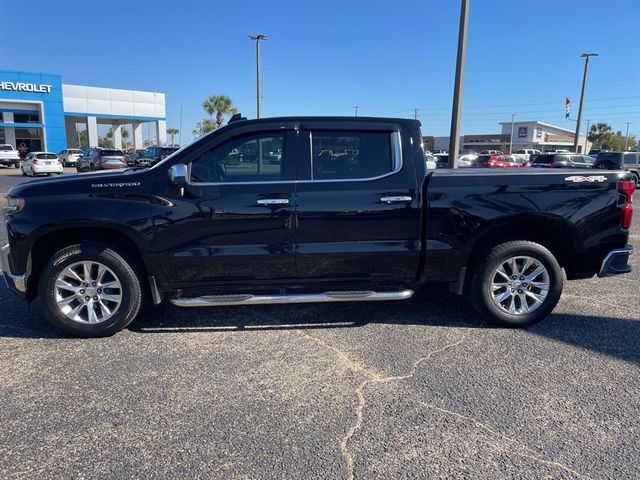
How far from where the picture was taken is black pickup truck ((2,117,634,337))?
4.21 m

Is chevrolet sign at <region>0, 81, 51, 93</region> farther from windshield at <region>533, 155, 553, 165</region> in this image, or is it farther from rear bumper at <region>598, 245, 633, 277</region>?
rear bumper at <region>598, 245, 633, 277</region>

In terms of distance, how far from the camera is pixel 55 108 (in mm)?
43594

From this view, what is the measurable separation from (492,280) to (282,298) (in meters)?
1.96

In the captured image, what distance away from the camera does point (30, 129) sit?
44781 millimetres

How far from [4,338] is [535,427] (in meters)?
4.35

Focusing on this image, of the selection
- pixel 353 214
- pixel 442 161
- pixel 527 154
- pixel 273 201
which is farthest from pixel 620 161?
pixel 273 201

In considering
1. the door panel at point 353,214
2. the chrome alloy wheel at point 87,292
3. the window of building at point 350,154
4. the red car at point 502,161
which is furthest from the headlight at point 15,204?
the red car at point 502,161

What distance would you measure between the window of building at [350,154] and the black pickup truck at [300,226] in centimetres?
1

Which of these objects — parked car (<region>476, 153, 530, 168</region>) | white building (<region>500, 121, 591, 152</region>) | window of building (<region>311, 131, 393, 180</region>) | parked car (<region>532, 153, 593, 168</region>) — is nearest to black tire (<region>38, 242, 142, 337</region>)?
window of building (<region>311, 131, 393, 180</region>)

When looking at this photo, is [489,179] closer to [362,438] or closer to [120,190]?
[362,438]

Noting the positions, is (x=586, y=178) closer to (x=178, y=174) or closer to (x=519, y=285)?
(x=519, y=285)

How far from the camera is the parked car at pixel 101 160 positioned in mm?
29359

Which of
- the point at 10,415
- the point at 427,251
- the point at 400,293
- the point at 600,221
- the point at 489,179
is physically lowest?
the point at 10,415

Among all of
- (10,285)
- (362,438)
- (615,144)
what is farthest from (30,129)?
(615,144)
